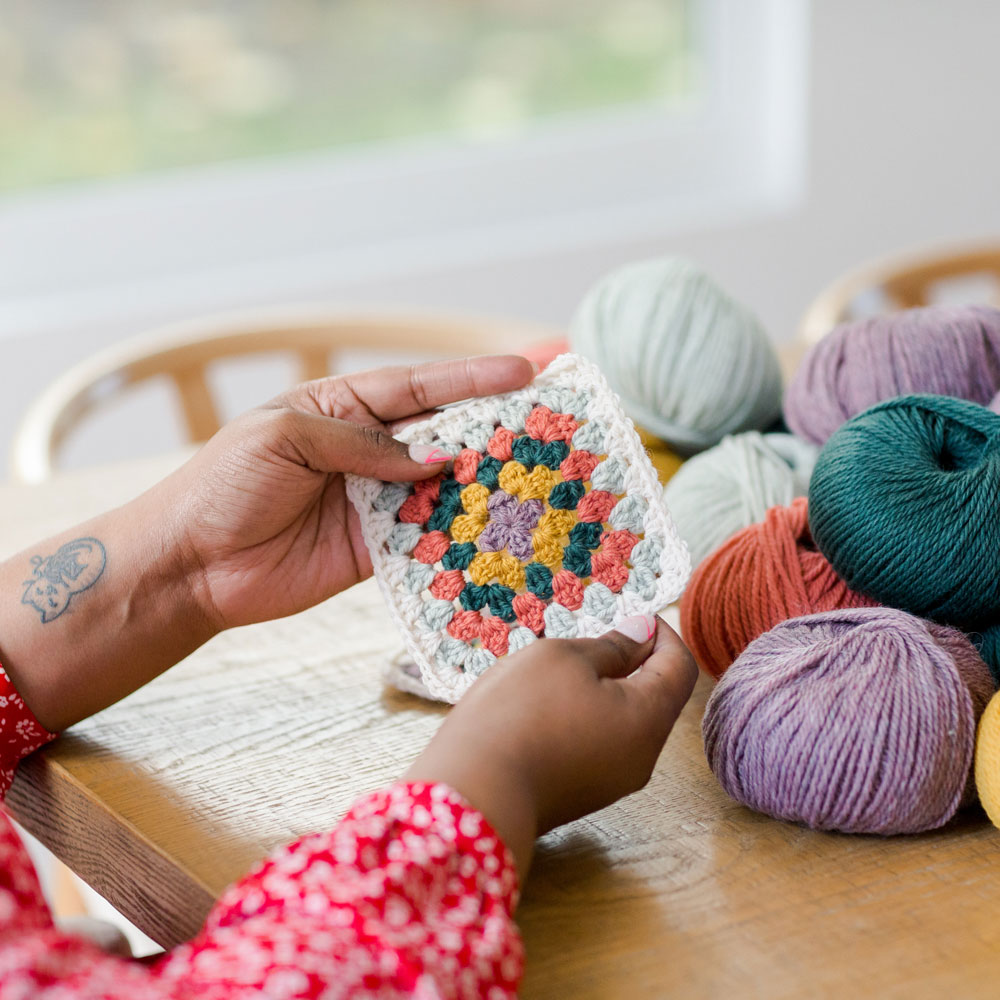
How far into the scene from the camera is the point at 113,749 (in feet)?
2.49

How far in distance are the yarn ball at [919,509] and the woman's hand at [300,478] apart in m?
0.21

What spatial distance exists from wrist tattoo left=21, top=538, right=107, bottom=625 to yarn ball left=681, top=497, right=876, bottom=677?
0.40 meters

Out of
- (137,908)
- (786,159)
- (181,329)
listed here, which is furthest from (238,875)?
(786,159)

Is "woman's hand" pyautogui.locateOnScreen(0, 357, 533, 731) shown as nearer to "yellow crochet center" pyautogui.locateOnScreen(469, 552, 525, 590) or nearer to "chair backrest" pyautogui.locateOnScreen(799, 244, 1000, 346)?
"yellow crochet center" pyautogui.locateOnScreen(469, 552, 525, 590)

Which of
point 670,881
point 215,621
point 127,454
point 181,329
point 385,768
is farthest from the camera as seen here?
point 127,454

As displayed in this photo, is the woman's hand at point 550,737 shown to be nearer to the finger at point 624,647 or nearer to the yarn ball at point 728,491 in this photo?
the finger at point 624,647

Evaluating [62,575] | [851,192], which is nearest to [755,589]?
[62,575]

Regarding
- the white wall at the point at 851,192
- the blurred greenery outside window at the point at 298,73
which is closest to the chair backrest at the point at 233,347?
the white wall at the point at 851,192

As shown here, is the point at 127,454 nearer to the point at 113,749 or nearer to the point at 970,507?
the point at 113,749

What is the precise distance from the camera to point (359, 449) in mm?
749

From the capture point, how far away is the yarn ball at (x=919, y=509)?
0.67 meters

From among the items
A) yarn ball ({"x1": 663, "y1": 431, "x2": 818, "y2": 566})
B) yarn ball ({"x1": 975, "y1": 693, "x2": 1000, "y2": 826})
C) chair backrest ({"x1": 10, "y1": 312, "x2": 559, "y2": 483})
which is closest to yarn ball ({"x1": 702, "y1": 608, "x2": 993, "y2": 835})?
yarn ball ({"x1": 975, "y1": 693, "x2": 1000, "y2": 826})

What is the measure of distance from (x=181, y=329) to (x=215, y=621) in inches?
32.3

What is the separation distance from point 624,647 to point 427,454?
179mm
